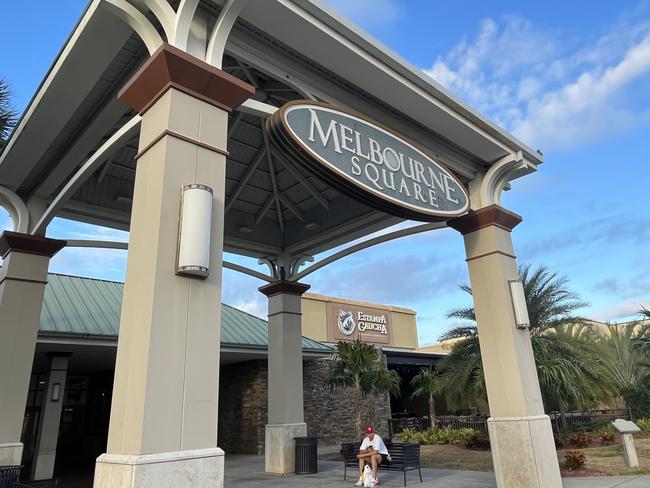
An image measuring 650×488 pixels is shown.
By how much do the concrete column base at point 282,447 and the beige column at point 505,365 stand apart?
552 cm

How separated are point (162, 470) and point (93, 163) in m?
4.85

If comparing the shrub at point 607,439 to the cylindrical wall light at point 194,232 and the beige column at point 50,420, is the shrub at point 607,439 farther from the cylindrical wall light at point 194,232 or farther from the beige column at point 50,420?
the beige column at point 50,420

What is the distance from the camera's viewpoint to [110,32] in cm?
609

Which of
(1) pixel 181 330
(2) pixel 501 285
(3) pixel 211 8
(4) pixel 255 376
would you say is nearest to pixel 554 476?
(2) pixel 501 285

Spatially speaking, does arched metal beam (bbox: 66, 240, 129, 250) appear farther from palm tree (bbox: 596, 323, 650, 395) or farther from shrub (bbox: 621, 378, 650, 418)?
shrub (bbox: 621, 378, 650, 418)

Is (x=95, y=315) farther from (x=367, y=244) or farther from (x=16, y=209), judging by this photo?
(x=367, y=244)

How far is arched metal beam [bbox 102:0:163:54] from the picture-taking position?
5.62 metres

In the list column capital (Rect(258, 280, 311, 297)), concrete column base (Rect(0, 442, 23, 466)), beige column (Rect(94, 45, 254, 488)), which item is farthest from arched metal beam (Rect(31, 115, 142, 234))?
column capital (Rect(258, 280, 311, 297))

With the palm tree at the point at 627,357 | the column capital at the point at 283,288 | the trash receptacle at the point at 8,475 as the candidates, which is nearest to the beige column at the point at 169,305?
the trash receptacle at the point at 8,475

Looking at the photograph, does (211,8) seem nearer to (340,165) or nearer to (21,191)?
(340,165)

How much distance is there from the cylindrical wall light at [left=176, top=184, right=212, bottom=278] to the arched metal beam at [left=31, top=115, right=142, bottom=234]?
5.82 feet

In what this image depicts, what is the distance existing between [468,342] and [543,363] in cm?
257

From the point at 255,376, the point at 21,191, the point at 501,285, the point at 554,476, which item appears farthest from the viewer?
the point at 255,376

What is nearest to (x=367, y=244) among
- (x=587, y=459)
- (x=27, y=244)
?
(x=27, y=244)
